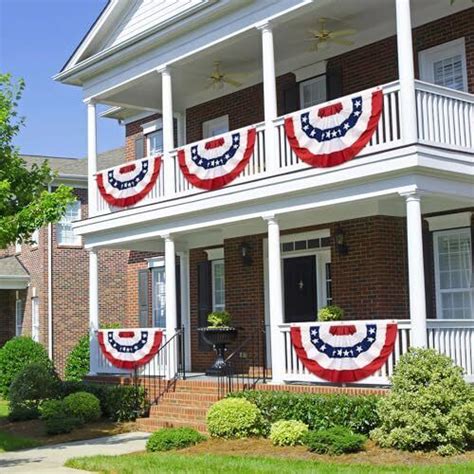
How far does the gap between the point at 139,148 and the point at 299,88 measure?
728cm

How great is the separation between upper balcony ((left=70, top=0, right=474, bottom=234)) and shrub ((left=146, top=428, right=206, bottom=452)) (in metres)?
4.55

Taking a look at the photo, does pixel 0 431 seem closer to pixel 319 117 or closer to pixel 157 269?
pixel 157 269

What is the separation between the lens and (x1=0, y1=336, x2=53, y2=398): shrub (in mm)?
27172

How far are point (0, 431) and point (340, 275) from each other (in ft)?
25.0

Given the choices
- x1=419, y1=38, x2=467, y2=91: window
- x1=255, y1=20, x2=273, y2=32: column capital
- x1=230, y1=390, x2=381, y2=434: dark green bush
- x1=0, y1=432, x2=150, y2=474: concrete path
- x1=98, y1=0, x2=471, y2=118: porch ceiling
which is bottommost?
x1=0, y1=432, x2=150, y2=474: concrete path

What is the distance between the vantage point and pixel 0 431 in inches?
697

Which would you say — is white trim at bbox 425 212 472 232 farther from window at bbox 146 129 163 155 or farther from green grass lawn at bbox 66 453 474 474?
window at bbox 146 129 163 155

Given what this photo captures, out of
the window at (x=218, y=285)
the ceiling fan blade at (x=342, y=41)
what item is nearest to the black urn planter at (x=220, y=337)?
the window at (x=218, y=285)

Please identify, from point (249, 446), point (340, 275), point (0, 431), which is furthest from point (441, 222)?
point (0, 431)

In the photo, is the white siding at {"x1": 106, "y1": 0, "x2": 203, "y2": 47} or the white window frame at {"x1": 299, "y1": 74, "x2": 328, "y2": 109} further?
the white siding at {"x1": 106, "y1": 0, "x2": 203, "y2": 47}

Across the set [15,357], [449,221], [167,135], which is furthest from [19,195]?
[15,357]

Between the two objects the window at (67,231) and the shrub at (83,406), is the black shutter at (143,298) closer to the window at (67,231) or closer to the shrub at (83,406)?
the window at (67,231)

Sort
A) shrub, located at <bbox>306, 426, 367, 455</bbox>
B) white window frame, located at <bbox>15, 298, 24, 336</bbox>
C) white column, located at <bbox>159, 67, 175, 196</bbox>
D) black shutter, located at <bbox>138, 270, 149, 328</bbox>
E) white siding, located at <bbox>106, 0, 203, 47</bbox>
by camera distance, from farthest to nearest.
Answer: white window frame, located at <bbox>15, 298, 24, 336</bbox>, black shutter, located at <bbox>138, 270, 149, 328</bbox>, white siding, located at <bbox>106, 0, 203, 47</bbox>, white column, located at <bbox>159, 67, 175, 196</bbox>, shrub, located at <bbox>306, 426, 367, 455</bbox>

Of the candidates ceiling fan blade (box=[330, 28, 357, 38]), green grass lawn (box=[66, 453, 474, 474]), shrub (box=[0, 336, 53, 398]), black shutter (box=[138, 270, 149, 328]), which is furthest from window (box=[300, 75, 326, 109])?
shrub (box=[0, 336, 53, 398])
